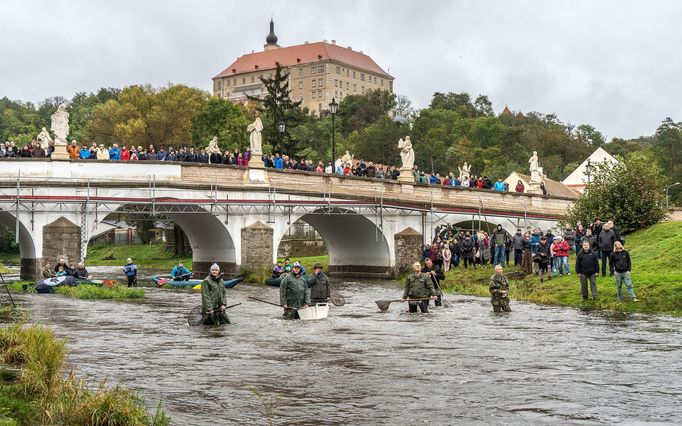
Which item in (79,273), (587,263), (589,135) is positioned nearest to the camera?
(587,263)

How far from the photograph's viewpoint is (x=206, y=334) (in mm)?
20828

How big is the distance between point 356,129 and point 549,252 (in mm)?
105532

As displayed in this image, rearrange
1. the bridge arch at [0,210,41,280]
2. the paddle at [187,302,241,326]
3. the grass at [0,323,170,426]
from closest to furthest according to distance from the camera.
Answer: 1. the grass at [0,323,170,426]
2. the paddle at [187,302,241,326]
3. the bridge arch at [0,210,41,280]

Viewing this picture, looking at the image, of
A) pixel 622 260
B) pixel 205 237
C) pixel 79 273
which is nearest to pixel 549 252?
pixel 622 260

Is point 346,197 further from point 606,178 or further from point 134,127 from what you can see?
point 134,127

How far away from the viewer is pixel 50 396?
11.5 m

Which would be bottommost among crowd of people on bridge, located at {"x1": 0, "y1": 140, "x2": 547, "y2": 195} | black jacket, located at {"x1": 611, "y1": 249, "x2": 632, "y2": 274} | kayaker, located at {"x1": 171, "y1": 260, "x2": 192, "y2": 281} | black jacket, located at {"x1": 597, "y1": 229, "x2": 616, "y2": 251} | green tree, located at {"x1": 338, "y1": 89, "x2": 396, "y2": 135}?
kayaker, located at {"x1": 171, "y1": 260, "x2": 192, "y2": 281}

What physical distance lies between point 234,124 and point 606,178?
1591 inches

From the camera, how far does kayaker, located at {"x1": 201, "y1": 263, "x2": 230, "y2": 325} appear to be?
21839 millimetres

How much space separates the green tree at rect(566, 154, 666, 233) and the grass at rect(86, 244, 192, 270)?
2943 centimetres

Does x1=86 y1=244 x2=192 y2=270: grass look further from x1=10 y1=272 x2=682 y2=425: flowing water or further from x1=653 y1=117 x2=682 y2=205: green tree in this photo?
x1=653 y1=117 x2=682 y2=205: green tree

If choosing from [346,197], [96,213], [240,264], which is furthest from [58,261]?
[346,197]

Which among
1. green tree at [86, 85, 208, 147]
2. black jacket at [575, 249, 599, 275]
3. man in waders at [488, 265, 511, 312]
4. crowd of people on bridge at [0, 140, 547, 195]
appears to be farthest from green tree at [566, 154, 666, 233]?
green tree at [86, 85, 208, 147]

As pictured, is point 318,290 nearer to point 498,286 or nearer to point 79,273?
point 498,286
